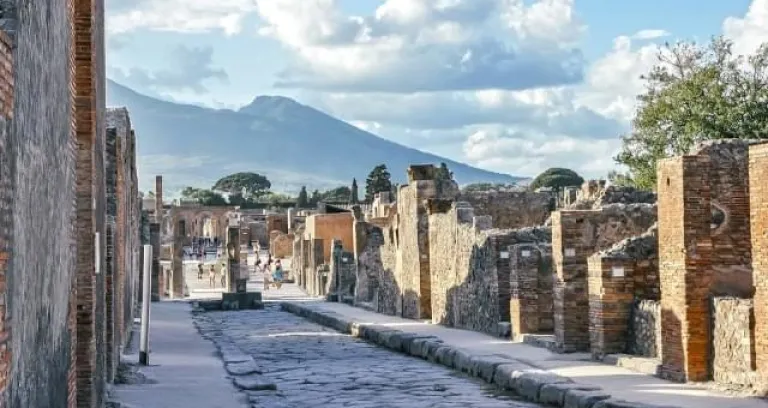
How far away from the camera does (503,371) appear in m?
16.8

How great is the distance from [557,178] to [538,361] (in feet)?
353

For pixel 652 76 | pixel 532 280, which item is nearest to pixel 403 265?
pixel 532 280

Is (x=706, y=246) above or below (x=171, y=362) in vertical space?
above

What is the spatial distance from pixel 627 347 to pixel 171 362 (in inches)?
269

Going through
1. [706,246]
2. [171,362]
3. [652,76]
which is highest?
[652,76]

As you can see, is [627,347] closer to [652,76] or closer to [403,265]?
[403,265]

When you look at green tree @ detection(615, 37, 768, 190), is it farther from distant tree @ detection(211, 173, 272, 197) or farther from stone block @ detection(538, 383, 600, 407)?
distant tree @ detection(211, 173, 272, 197)

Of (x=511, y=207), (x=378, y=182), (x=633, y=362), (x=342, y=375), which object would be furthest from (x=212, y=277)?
(x=378, y=182)

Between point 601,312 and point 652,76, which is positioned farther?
point 652,76

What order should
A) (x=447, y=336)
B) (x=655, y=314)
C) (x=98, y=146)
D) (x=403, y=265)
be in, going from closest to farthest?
(x=98, y=146)
(x=655, y=314)
(x=447, y=336)
(x=403, y=265)

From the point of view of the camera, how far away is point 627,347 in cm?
1722

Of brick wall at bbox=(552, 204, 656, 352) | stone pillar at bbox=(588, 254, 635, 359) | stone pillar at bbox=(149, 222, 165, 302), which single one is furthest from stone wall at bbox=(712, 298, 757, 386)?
stone pillar at bbox=(149, 222, 165, 302)

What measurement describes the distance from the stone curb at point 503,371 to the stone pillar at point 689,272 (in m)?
1.23

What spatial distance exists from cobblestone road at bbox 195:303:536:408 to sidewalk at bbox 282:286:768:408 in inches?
14.1
